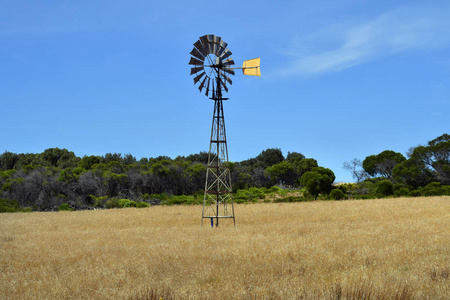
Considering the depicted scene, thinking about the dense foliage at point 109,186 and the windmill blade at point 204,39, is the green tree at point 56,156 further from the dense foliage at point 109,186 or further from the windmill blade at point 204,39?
the windmill blade at point 204,39

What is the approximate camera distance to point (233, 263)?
416 inches

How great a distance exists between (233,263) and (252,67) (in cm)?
1237

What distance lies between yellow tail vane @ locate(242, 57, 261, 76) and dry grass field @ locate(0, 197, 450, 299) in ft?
26.2

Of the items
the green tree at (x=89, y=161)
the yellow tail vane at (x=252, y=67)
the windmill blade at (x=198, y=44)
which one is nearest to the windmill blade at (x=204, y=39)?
the windmill blade at (x=198, y=44)

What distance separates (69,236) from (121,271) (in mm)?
8981

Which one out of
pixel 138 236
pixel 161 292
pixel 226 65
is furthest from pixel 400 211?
pixel 161 292

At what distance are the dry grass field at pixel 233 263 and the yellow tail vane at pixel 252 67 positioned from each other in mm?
7996

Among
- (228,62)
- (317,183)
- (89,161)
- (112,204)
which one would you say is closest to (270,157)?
(89,161)

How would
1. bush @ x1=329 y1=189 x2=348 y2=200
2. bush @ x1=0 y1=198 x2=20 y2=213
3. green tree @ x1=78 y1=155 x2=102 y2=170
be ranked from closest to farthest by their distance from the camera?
bush @ x1=0 y1=198 x2=20 y2=213
bush @ x1=329 y1=189 x2=348 y2=200
green tree @ x1=78 y1=155 x2=102 y2=170

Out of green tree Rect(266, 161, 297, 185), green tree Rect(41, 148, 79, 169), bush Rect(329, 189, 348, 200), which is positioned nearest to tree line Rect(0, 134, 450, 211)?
bush Rect(329, 189, 348, 200)

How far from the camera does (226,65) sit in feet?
67.9

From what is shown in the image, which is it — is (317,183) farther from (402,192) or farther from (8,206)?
(8,206)

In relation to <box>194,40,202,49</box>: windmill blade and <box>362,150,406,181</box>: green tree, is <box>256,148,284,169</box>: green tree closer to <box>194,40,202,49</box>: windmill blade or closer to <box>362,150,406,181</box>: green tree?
<box>362,150,406,181</box>: green tree

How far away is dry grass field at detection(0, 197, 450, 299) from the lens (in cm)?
763
